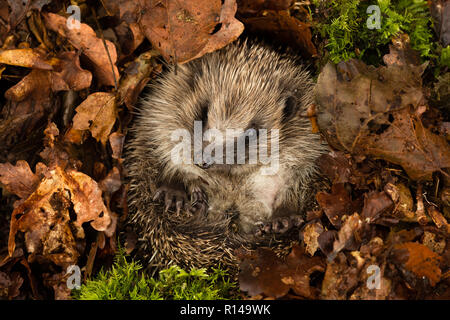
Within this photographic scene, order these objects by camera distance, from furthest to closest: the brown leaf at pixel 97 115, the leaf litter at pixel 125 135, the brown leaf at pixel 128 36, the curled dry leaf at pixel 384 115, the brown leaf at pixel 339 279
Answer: the brown leaf at pixel 128 36 < the brown leaf at pixel 97 115 < the curled dry leaf at pixel 384 115 < the leaf litter at pixel 125 135 < the brown leaf at pixel 339 279

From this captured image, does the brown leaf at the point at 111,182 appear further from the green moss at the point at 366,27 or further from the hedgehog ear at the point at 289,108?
the green moss at the point at 366,27

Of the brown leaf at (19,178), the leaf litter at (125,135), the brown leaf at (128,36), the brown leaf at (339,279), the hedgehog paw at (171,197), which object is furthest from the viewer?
the hedgehog paw at (171,197)

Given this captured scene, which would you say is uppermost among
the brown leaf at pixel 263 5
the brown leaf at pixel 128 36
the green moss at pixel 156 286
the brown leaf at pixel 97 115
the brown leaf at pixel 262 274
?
the brown leaf at pixel 263 5

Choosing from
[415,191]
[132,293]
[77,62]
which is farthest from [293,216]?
[77,62]

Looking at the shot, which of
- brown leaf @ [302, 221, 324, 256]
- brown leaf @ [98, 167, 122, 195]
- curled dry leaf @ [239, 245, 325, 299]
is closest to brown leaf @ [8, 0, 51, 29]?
brown leaf @ [98, 167, 122, 195]

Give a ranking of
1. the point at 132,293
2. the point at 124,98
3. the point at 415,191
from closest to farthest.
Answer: the point at 132,293, the point at 415,191, the point at 124,98

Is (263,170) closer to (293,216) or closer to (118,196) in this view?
(293,216)

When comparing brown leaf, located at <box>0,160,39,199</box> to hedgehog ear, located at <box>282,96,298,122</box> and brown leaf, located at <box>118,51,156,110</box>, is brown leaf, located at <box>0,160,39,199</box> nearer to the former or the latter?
brown leaf, located at <box>118,51,156,110</box>

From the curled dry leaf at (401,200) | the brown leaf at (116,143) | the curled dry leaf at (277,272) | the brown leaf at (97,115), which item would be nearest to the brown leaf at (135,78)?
the brown leaf at (97,115)
